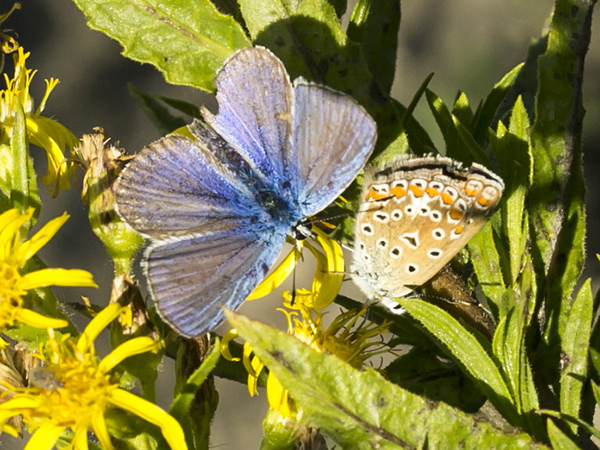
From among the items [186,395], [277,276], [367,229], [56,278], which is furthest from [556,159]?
[56,278]

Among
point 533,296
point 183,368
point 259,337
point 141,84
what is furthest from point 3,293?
point 141,84

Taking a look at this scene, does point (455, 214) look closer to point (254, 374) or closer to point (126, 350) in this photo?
point (254, 374)

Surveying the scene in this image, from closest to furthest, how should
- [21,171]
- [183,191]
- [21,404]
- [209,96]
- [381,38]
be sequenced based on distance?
[21,404], [21,171], [183,191], [381,38], [209,96]

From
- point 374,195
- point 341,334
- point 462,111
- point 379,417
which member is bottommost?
point 341,334

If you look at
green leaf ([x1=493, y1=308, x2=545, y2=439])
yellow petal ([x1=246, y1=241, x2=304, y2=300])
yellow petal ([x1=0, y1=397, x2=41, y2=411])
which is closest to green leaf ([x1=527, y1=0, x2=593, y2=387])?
green leaf ([x1=493, y1=308, x2=545, y2=439])

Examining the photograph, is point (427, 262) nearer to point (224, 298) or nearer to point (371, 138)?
point (371, 138)

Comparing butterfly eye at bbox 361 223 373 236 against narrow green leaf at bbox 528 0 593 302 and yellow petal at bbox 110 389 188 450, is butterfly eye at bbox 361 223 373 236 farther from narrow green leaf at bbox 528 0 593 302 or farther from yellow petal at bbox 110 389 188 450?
yellow petal at bbox 110 389 188 450

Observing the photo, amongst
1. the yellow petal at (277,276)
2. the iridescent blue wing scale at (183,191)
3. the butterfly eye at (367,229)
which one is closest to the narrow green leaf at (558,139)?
the butterfly eye at (367,229)
